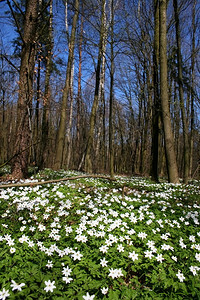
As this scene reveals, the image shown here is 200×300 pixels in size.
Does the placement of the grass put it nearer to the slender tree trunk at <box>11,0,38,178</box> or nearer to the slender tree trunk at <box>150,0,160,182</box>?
the slender tree trunk at <box>11,0,38,178</box>

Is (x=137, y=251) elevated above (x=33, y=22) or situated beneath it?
situated beneath

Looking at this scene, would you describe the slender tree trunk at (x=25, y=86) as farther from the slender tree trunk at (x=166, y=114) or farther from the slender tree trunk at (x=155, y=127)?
the slender tree trunk at (x=155, y=127)

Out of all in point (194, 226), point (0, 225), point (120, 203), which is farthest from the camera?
point (120, 203)

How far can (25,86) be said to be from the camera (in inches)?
A: 222

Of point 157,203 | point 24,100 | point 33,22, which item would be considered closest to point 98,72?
point 33,22

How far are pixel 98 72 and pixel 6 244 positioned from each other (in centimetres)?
1039

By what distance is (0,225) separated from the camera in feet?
10.0

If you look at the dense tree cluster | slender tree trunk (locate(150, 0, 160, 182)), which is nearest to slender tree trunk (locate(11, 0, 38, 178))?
the dense tree cluster

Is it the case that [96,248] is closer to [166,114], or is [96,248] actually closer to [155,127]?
[166,114]

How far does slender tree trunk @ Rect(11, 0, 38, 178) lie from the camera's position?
560 centimetres

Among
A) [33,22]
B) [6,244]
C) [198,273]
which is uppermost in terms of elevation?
[33,22]

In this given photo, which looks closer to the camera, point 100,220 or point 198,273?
point 198,273

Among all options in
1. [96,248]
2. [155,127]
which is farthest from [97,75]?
[96,248]

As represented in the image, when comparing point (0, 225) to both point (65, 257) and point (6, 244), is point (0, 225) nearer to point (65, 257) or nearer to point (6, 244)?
point (6, 244)
